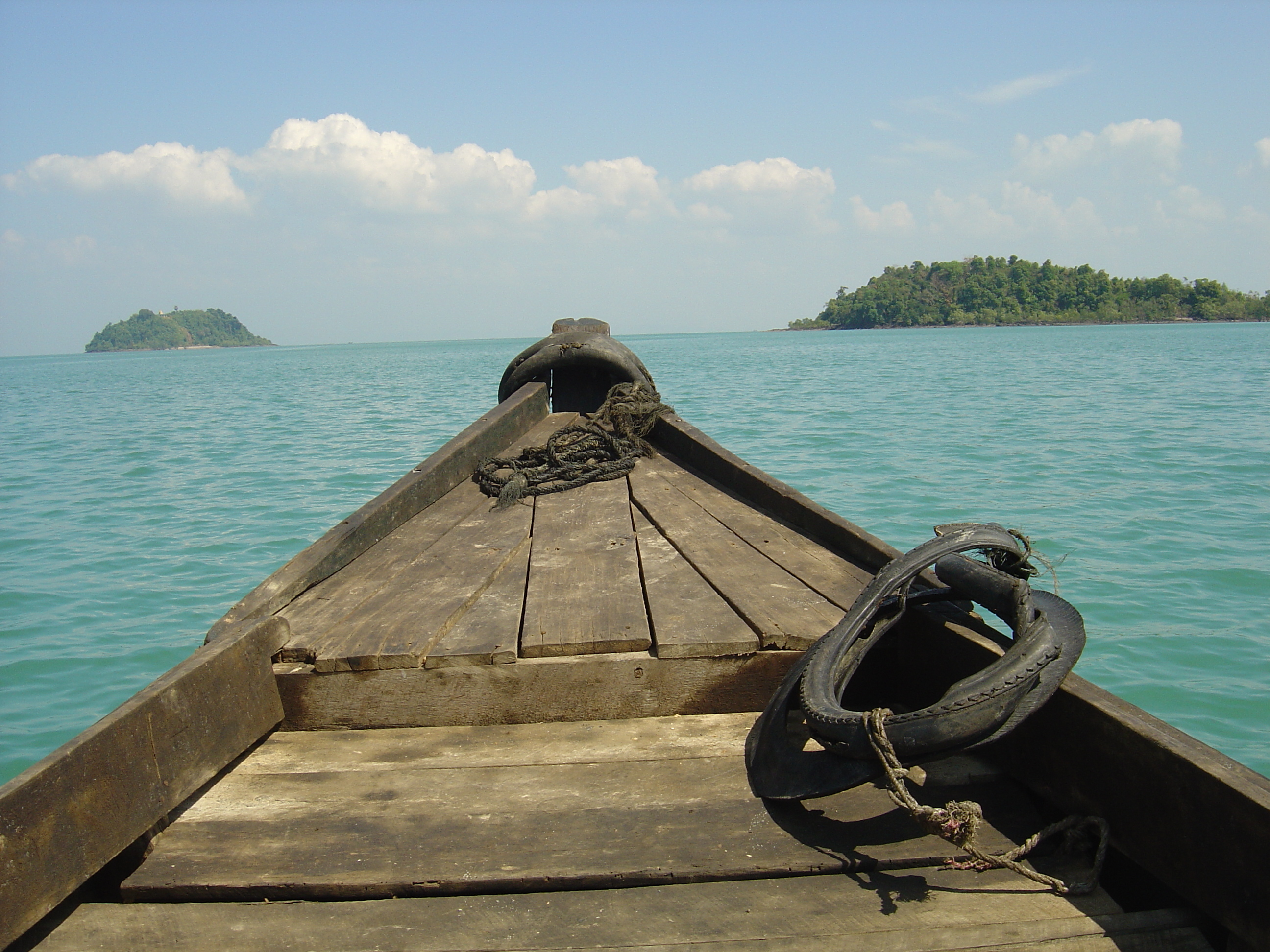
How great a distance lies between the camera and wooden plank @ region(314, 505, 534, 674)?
6.73 feet

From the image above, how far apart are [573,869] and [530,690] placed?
0.63 meters

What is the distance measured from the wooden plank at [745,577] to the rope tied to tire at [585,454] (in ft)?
1.32

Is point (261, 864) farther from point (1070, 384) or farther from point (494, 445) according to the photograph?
point (1070, 384)

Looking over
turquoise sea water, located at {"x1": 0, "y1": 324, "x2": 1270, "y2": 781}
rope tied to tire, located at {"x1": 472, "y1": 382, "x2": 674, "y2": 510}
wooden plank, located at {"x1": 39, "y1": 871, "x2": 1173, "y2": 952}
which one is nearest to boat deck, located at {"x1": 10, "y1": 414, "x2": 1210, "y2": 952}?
wooden plank, located at {"x1": 39, "y1": 871, "x2": 1173, "y2": 952}

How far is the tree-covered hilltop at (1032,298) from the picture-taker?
343 ft

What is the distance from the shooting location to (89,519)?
1009cm

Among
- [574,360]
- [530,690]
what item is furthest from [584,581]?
[574,360]

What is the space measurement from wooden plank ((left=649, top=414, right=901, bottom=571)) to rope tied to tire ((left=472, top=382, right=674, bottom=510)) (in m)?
0.16

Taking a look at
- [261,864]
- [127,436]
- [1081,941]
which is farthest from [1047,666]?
[127,436]

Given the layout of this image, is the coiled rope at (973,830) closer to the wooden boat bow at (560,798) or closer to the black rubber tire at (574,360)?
the wooden boat bow at (560,798)

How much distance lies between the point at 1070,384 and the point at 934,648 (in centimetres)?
2604

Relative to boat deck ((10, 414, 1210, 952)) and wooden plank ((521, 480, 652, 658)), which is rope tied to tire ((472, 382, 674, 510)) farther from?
boat deck ((10, 414, 1210, 952))

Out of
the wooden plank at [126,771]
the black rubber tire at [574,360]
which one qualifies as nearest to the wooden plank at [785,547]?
the black rubber tire at [574,360]

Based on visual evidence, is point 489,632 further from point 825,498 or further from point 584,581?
point 825,498
